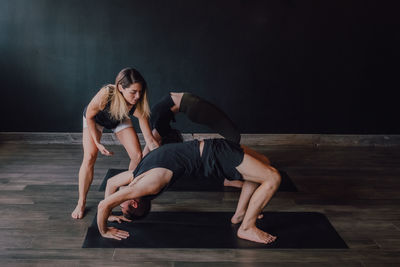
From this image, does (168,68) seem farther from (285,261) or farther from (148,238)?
(285,261)

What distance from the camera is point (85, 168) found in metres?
3.24

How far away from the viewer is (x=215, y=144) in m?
2.82

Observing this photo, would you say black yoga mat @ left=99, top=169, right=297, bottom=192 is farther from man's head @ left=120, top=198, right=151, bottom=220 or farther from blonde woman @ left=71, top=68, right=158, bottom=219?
man's head @ left=120, top=198, right=151, bottom=220

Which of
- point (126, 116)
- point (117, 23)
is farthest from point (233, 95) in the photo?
point (126, 116)

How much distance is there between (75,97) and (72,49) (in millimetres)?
518

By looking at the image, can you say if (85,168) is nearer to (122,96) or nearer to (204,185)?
(122,96)

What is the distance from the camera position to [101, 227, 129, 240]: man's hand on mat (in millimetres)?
2889

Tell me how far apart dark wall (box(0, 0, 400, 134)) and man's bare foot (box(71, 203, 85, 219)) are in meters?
2.19

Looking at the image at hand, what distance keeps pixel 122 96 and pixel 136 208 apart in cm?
73

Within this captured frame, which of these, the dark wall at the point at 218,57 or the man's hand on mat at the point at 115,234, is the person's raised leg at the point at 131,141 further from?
the dark wall at the point at 218,57

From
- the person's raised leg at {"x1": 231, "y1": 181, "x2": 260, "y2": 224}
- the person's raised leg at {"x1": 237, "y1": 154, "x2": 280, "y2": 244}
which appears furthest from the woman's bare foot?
the person's raised leg at {"x1": 237, "y1": 154, "x2": 280, "y2": 244}

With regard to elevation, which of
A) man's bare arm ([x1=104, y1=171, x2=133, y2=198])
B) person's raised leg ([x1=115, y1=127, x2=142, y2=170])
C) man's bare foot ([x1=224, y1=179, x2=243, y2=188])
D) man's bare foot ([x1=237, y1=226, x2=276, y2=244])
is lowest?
man's bare foot ([x1=224, y1=179, x2=243, y2=188])

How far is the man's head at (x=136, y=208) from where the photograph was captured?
9.51 feet

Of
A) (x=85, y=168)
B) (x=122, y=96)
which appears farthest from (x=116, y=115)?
(x=85, y=168)
